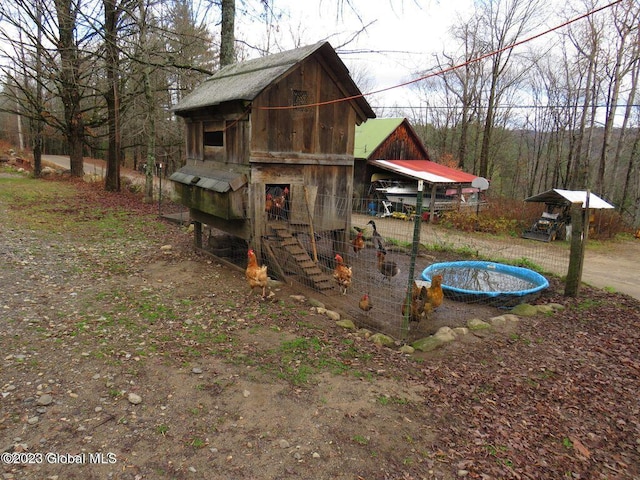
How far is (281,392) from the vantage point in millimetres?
4270

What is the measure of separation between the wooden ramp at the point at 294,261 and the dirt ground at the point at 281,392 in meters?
0.66

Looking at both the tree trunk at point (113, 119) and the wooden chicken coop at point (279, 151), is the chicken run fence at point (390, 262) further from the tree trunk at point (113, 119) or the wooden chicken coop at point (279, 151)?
the tree trunk at point (113, 119)

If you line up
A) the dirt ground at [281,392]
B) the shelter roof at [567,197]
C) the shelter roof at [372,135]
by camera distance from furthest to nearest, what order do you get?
the shelter roof at [372,135]
the shelter roof at [567,197]
the dirt ground at [281,392]

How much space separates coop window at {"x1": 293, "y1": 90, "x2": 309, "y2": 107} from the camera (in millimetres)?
8383

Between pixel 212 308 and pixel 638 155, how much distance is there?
94.7ft

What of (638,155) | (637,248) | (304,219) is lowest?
(637,248)

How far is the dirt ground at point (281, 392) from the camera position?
3326mm

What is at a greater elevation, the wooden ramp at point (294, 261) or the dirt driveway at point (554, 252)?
the wooden ramp at point (294, 261)

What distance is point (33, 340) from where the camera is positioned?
5016 mm

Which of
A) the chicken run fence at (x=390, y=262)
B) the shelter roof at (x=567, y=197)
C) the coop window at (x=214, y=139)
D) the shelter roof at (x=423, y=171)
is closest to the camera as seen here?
the chicken run fence at (x=390, y=262)

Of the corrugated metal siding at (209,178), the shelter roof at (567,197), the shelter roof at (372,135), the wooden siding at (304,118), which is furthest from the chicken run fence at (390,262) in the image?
the shelter roof at (372,135)

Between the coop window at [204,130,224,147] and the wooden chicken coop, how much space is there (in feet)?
0.08

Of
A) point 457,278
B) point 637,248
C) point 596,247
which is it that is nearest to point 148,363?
point 457,278

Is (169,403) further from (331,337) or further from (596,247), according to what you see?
(596,247)
